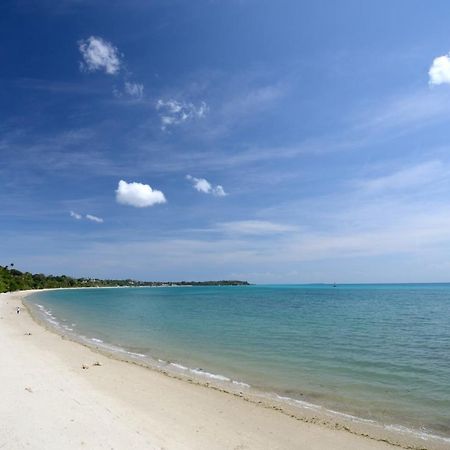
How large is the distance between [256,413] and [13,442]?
741 cm

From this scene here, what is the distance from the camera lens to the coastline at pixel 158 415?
30.3ft

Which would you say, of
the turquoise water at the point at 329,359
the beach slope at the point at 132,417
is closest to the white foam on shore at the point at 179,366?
the turquoise water at the point at 329,359

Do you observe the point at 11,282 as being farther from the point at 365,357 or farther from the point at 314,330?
the point at 365,357

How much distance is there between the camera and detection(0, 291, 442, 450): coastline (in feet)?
30.3

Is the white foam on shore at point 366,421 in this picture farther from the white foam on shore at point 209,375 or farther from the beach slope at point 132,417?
the white foam on shore at point 209,375

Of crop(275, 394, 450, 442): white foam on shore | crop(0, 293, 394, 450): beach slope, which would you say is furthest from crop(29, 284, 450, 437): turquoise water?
crop(0, 293, 394, 450): beach slope

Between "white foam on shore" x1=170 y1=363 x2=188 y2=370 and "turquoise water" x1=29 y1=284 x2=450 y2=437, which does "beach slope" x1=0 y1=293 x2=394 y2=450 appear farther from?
"turquoise water" x1=29 y1=284 x2=450 y2=437

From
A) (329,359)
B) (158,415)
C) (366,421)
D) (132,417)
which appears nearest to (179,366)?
(158,415)

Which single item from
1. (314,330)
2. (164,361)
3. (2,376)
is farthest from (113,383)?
(314,330)

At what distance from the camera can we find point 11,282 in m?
131

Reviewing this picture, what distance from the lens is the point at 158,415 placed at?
11414mm

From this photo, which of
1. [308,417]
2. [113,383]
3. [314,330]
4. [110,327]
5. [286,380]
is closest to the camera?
[308,417]

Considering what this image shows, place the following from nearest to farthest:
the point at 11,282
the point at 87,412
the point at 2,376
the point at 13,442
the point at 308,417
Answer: the point at 13,442 < the point at 87,412 < the point at 308,417 < the point at 2,376 < the point at 11,282

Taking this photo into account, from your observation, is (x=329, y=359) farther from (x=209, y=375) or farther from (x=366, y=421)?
(x=366, y=421)
